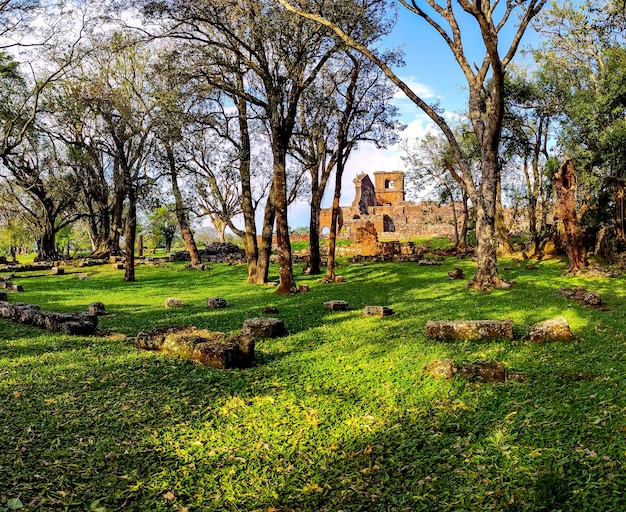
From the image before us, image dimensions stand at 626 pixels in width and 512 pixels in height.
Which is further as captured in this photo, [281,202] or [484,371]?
[281,202]

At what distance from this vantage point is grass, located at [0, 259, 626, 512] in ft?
12.6

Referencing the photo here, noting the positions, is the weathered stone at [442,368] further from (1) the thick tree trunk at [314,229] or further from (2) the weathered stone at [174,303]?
(1) the thick tree trunk at [314,229]

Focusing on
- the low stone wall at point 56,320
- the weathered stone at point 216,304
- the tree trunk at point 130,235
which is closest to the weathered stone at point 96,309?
the low stone wall at point 56,320

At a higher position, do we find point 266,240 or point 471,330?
point 266,240

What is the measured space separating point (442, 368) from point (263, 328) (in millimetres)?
4009

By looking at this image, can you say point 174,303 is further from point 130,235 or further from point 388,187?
point 388,187

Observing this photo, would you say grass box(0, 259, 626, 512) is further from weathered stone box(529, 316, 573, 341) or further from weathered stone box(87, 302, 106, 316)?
weathered stone box(87, 302, 106, 316)

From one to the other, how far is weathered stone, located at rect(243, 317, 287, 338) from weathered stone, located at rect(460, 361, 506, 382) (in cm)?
408

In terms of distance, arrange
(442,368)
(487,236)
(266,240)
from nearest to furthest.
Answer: (442,368), (487,236), (266,240)

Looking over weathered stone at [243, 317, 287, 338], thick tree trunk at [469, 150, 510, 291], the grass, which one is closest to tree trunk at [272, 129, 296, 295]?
thick tree trunk at [469, 150, 510, 291]

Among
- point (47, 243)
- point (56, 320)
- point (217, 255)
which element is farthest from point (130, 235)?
point (47, 243)

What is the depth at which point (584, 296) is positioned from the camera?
37.7 feet

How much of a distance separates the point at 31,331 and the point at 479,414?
29.3 ft

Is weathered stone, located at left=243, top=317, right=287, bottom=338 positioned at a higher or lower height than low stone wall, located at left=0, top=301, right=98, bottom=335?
lower
